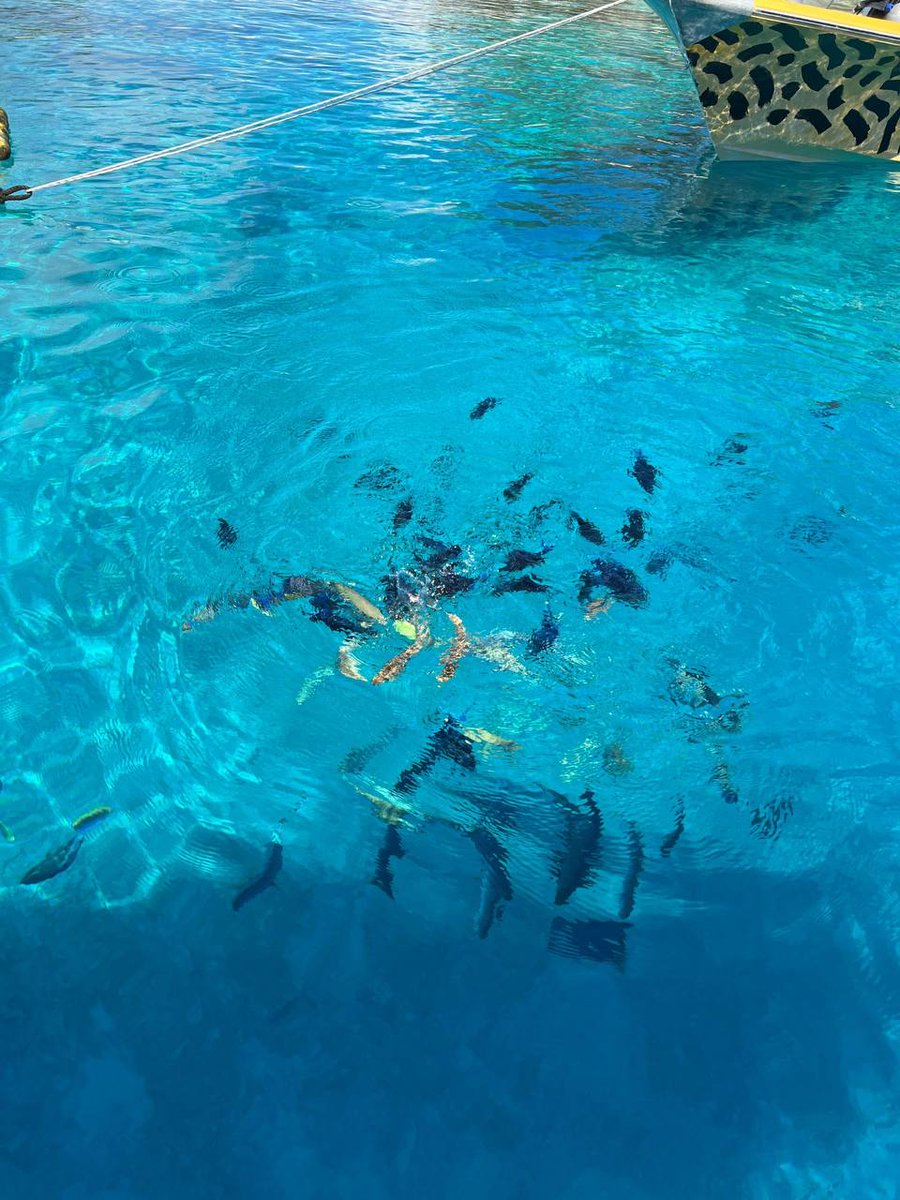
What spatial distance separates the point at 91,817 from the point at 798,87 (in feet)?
42.3

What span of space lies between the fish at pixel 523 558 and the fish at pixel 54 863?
307 centimetres

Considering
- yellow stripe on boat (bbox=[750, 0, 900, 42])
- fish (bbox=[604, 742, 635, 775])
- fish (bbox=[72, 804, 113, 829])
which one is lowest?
fish (bbox=[604, 742, 635, 775])

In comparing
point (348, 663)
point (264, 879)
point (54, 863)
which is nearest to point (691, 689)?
point (348, 663)

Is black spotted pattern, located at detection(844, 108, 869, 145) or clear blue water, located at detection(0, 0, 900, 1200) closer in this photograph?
clear blue water, located at detection(0, 0, 900, 1200)

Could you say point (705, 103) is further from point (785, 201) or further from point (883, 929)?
point (883, 929)

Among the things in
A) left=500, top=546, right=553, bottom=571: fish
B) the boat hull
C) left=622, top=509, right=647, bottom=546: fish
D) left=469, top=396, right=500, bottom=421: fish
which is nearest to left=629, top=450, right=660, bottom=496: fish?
left=622, top=509, right=647, bottom=546: fish

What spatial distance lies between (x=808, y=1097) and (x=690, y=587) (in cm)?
308

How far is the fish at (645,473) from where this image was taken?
6403mm

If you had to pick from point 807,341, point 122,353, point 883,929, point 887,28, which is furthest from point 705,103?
point 883,929

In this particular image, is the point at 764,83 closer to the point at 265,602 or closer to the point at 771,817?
the point at 265,602

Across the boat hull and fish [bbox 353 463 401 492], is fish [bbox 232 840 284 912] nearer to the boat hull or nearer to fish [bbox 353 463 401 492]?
fish [bbox 353 463 401 492]

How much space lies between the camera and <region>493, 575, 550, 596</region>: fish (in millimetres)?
5395

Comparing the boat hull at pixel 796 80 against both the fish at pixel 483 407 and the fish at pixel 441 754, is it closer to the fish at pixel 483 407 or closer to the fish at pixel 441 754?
the fish at pixel 483 407

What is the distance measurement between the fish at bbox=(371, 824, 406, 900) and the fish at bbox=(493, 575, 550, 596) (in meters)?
1.84
